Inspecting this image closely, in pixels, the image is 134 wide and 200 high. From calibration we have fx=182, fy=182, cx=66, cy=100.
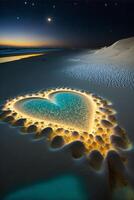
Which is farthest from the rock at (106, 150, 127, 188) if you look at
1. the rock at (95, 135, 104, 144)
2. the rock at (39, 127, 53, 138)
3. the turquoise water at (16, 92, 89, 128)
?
the rock at (39, 127, 53, 138)

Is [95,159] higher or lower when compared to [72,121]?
lower

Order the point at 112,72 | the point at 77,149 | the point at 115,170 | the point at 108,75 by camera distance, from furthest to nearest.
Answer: the point at 112,72, the point at 108,75, the point at 77,149, the point at 115,170

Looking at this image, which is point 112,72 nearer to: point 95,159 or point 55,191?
point 95,159

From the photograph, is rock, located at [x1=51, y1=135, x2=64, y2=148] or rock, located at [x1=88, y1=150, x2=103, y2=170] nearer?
rock, located at [x1=88, y1=150, x2=103, y2=170]

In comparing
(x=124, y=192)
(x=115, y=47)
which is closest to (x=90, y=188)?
(x=124, y=192)

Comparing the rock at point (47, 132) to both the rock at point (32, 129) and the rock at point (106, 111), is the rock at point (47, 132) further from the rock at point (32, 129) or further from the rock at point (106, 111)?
the rock at point (106, 111)

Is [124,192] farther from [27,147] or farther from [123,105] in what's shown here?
[123,105]

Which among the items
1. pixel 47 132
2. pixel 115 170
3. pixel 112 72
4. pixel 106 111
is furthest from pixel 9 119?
pixel 112 72

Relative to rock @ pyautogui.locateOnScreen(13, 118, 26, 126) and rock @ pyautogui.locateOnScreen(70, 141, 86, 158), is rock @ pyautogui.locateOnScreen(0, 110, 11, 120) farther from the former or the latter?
rock @ pyautogui.locateOnScreen(70, 141, 86, 158)
